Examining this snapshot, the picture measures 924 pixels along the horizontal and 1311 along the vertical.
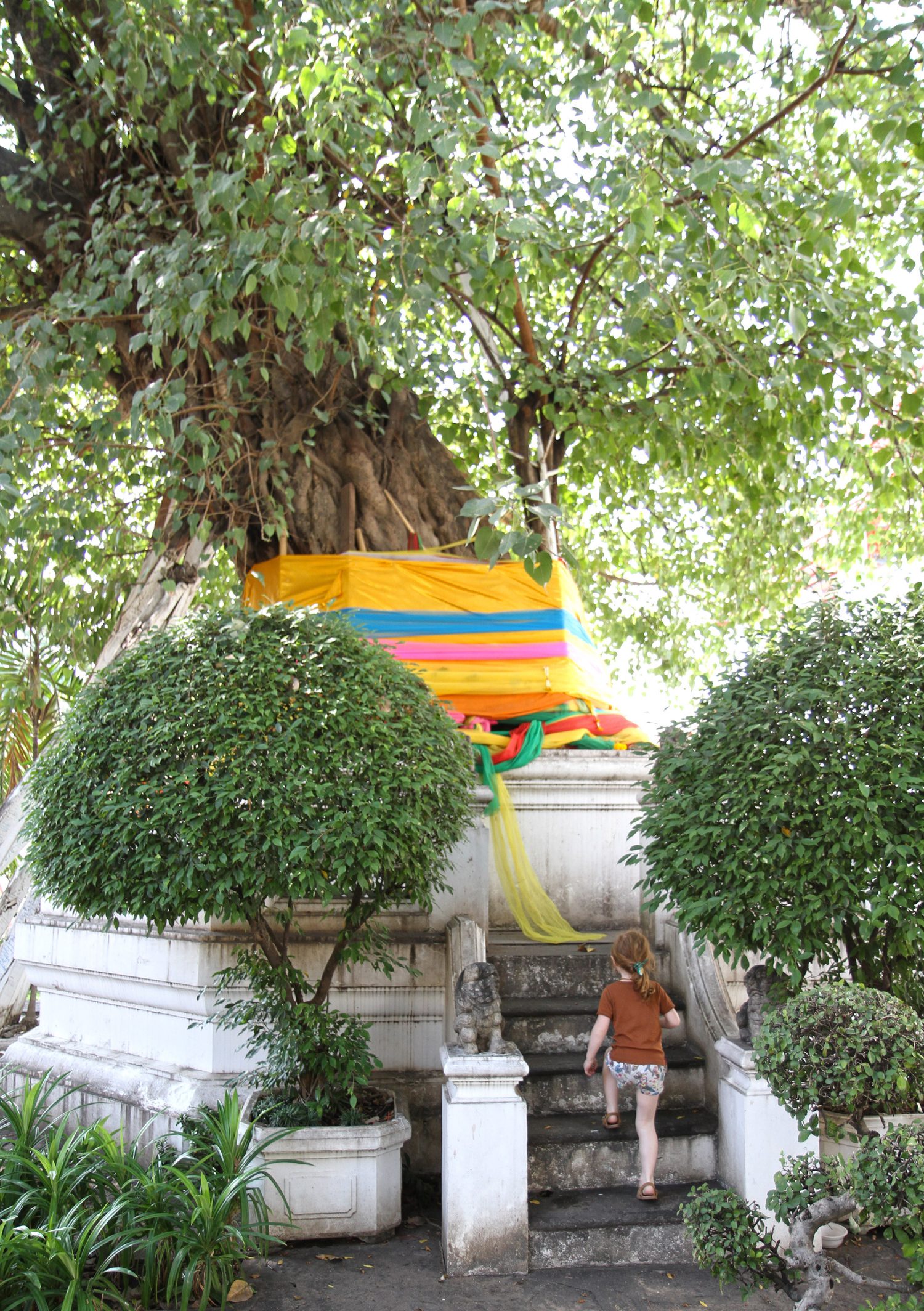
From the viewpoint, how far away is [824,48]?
5.99 m

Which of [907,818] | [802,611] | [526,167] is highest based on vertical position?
[526,167]

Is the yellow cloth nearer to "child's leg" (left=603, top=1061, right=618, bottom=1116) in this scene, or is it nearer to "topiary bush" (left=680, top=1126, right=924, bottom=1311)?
"child's leg" (left=603, top=1061, right=618, bottom=1116)

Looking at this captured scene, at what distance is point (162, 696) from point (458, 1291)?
277 centimetres

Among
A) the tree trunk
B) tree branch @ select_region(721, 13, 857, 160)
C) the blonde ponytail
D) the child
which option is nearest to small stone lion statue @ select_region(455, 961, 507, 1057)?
the child

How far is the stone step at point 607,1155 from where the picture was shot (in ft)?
16.3

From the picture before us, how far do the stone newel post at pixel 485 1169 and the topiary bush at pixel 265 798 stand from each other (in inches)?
22.4

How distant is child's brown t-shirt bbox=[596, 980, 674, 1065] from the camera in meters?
4.94

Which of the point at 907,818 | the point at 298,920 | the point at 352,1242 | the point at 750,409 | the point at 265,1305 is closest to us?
the point at 265,1305

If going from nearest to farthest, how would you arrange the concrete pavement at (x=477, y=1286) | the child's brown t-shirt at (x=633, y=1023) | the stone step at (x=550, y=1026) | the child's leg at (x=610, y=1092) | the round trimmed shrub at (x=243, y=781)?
the concrete pavement at (x=477, y=1286) < the round trimmed shrub at (x=243, y=781) < the child's brown t-shirt at (x=633, y=1023) < the child's leg at (x=610, y=1092) < the stone step at (x=550, y=1026)

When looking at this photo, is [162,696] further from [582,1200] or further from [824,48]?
[824,48]

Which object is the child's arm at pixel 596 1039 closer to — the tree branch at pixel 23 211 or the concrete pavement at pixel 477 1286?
the concrete pavement at pixel 477 1286

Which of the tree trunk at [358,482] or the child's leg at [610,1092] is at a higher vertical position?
the tree trunk at [358,482]

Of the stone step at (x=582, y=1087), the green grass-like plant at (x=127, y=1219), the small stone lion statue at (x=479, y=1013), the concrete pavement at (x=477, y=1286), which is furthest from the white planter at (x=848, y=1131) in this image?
the green grass-like plant at (x=127, y=1219)

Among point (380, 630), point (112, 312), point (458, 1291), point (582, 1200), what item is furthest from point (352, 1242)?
point (112, 312)
